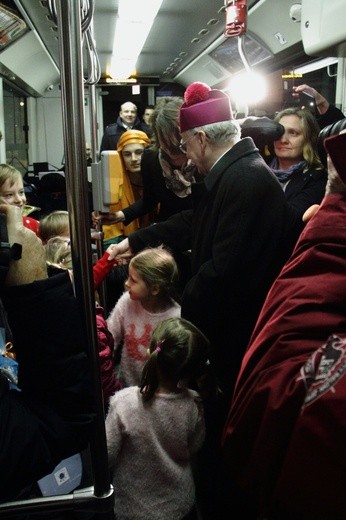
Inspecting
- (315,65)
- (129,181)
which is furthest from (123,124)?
(129,181)

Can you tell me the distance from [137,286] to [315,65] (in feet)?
11.3

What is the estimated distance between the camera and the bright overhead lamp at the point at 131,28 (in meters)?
4.46

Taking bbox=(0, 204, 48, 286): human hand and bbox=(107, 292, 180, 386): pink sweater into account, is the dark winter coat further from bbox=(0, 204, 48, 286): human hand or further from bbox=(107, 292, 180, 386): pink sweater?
bbox=(0, 204, 48, 286): human hand

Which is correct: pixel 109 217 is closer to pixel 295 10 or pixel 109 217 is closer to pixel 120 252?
pixel 120 252

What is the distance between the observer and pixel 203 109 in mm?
1939

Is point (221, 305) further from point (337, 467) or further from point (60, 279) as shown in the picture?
point (337, 467)

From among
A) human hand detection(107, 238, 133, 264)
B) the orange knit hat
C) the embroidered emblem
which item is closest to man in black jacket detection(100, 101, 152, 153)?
the orange knit hat

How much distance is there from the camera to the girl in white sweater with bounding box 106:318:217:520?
1.80m

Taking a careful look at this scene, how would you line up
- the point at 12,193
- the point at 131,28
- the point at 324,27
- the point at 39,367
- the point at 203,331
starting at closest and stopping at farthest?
the point at 39,367 < the point at 324,27 < the point at 203,331 < the point at 12,193 < the point at 131,28

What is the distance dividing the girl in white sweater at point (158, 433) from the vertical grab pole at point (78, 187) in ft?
2.59

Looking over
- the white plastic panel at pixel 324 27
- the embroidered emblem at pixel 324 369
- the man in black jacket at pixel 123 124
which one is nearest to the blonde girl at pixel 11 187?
the white plastic panel at pixel 324 27

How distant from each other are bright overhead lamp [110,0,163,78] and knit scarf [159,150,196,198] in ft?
7.15

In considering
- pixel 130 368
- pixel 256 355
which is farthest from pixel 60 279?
pixel 130 368

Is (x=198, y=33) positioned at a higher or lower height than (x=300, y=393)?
higher
